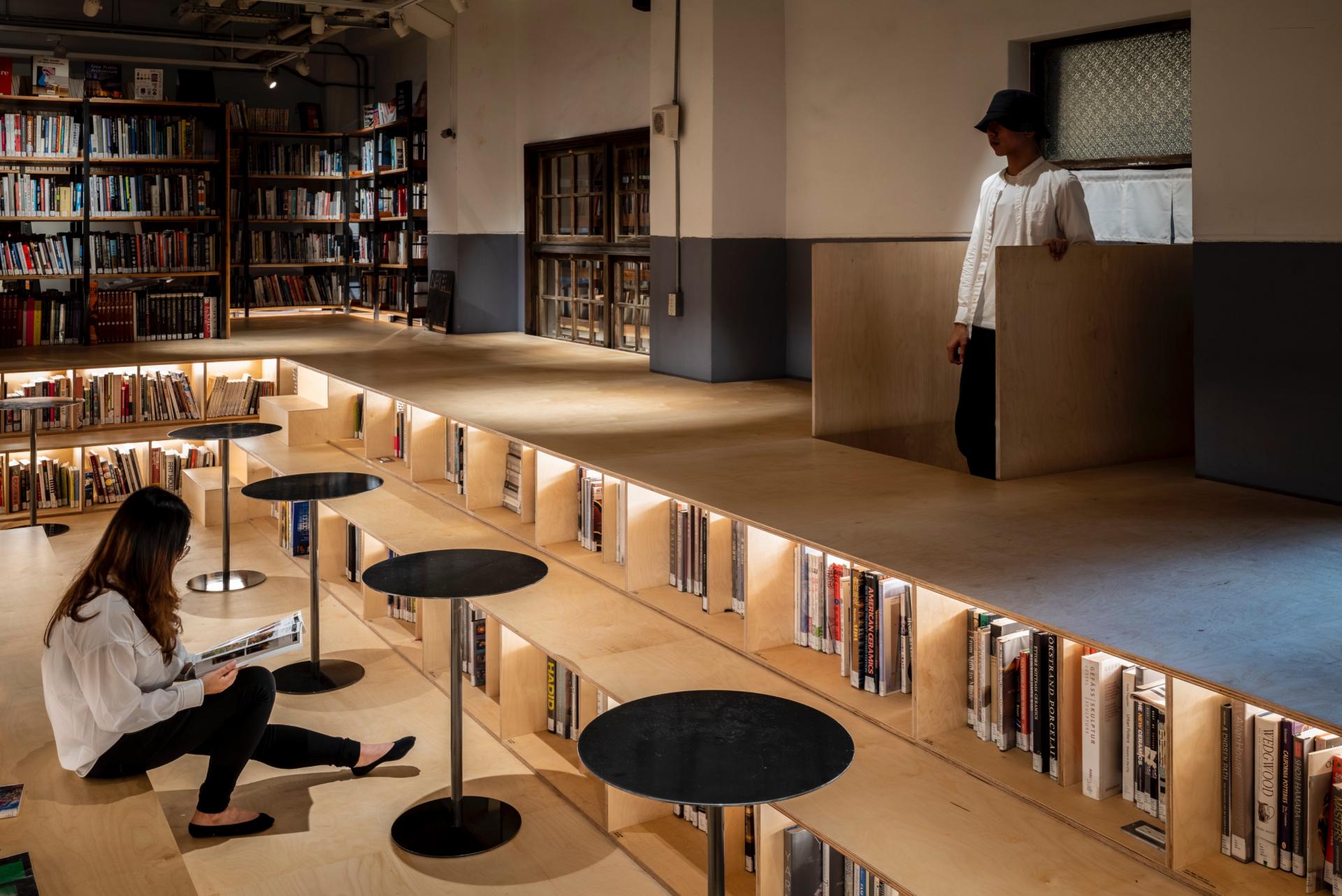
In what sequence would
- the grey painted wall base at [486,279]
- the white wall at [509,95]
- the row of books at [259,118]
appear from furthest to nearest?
1. the row of books at [259,118]
2. the grey painted wall base at [486,279]
3. the white wall at [509,95]

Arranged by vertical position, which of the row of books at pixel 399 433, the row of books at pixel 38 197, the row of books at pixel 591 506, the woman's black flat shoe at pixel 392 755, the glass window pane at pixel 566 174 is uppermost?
the glass window pane at pixel 566 174

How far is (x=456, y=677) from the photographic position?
3119mm

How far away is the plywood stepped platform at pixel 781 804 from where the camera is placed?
84.0 inches

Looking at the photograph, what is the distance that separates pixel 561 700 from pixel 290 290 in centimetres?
894

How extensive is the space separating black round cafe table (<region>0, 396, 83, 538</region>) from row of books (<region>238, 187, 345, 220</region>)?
4702 mm

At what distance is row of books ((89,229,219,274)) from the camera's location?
8211 mm

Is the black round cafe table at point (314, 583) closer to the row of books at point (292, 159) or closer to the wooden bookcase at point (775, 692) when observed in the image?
the wooden bookcase at point (775, 692)

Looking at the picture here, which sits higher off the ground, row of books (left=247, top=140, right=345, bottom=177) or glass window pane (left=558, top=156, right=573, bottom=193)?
row of books (left=247, top=140, right=345, bottom=177)

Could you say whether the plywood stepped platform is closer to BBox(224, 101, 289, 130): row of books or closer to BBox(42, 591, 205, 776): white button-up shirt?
BBox(42, 591, 205, 776): white button-up shirt

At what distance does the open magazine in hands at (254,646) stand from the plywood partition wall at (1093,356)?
88.2 inches

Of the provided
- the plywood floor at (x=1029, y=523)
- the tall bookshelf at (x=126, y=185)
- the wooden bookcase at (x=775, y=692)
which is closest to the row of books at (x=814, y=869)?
the wooden bookcase at (x=775, y=692)

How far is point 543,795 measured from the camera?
11.1 feet

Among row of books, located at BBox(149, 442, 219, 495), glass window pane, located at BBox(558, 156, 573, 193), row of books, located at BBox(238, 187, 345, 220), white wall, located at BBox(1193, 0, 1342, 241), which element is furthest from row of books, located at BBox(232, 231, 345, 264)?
white wall, located at BBox(1193, 0, 1342, 241)

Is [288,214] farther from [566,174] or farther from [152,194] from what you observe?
Result: [566,174]
